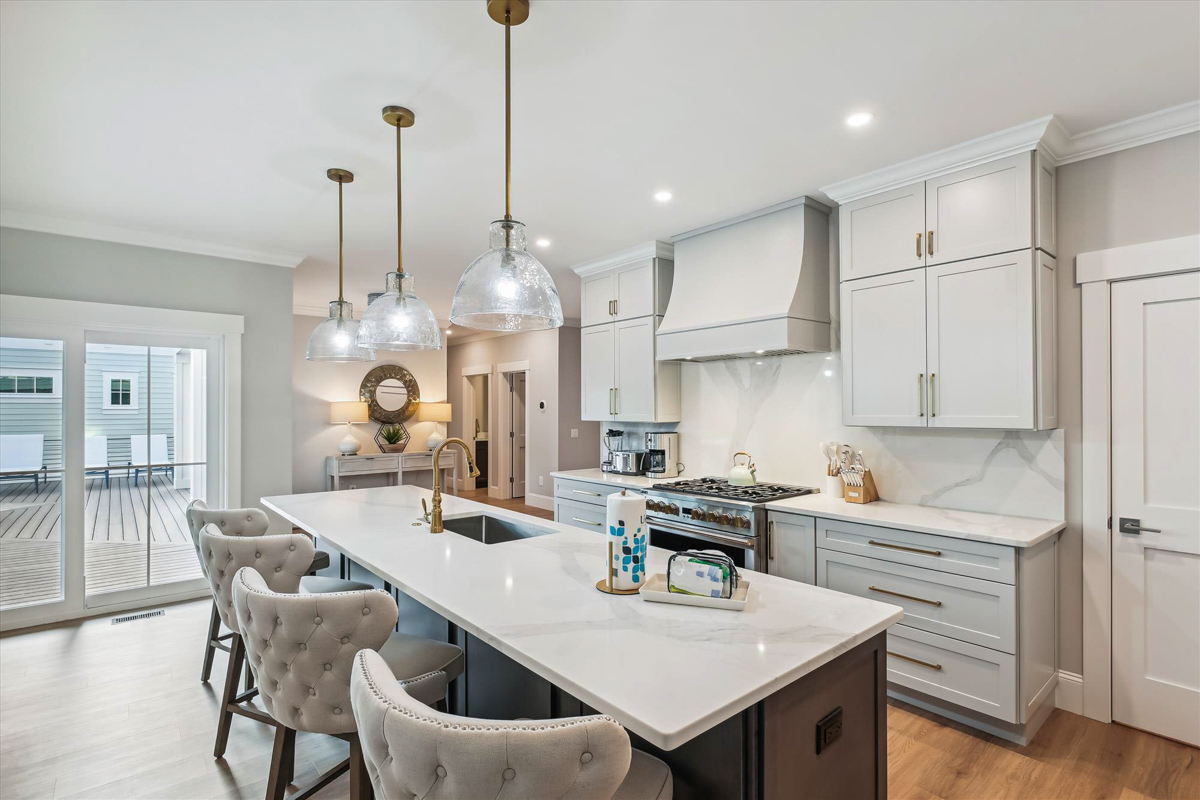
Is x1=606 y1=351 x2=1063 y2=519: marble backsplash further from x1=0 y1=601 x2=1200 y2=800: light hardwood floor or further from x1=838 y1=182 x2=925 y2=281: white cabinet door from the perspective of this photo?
x1=0 y1=601 x2=1200 y2=800: light hardwood floor

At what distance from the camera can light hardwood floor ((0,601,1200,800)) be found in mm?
2186

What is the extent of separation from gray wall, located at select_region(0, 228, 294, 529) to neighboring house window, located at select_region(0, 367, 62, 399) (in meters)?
0.48

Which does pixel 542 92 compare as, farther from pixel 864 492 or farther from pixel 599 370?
pixel 599 370

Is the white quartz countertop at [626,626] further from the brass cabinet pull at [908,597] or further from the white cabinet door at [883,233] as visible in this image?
the white cabinet door at [883,233]

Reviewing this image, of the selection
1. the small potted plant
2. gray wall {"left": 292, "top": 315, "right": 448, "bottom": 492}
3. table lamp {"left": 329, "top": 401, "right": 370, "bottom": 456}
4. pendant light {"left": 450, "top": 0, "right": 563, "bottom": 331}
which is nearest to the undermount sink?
pendant light {"left": 450, "top": 0, "right": 563, "bottom": 331}

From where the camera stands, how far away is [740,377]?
4105mm

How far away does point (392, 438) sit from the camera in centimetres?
→ 781

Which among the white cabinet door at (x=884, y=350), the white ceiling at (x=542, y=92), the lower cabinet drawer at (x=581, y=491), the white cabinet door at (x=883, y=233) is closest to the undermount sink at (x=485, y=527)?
the lower cabinet drawer at (x=581, y=491)

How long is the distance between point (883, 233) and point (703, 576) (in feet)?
7.48

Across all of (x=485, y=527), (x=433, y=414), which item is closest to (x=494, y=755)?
(x=485, y=527)

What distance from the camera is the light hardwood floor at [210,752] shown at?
7.17ft

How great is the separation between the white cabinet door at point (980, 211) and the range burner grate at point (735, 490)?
4.65 ft

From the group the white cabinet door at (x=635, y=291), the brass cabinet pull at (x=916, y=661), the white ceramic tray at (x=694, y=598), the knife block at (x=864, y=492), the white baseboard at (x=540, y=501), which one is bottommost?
the white baseboard at (x=540, y=501)

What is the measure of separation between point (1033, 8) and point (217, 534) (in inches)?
128
